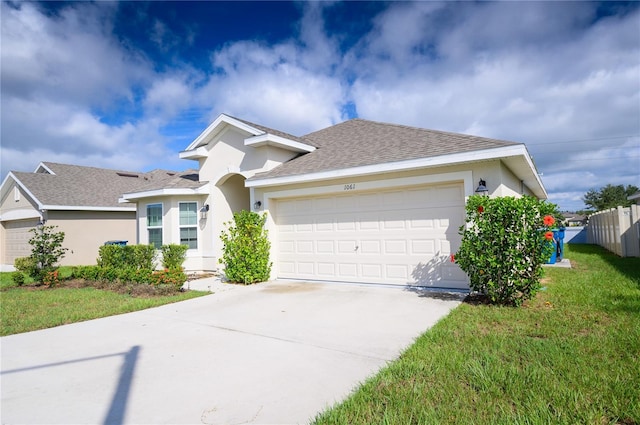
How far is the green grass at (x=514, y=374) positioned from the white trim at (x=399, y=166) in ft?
10.2

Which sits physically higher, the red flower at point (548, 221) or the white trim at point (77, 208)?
the white trim at point (77, 208)

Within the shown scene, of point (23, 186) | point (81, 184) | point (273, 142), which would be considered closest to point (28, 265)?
point (273, 142)

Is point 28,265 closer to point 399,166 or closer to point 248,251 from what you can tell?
point 248,251

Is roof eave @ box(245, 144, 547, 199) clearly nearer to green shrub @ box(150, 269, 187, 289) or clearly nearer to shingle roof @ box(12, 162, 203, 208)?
green shrub @ box(150, 269, 187, 289)

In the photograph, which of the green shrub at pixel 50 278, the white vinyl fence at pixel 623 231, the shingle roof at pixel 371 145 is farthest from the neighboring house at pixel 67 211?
the white vinyl fence at pixel 623 231

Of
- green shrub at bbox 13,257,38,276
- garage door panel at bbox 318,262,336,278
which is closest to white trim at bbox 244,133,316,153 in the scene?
garage door panel at bbox 318,262,336,278

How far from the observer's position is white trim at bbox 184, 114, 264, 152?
11.4 meters

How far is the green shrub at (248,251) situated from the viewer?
9.83 m

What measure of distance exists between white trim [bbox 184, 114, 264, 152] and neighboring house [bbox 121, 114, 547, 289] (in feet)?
0.11

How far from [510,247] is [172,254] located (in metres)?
10.3

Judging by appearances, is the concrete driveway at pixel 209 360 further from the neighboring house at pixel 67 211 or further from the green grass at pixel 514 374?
the neighboring house at pixel 67 211

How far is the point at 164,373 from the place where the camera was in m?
3.87

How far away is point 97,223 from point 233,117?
12432 millimetres

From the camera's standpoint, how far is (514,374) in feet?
11.2
